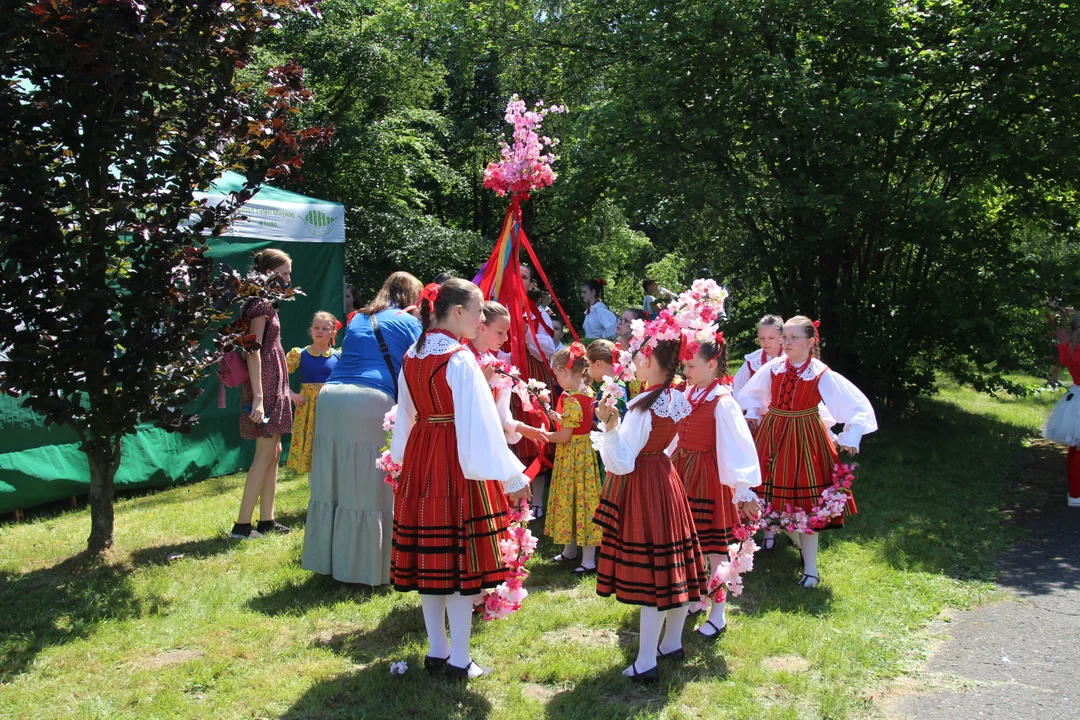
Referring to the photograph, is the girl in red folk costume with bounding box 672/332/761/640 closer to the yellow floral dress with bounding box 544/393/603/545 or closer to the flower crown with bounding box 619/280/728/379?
the flower crown with bounding box 619/280/728/379

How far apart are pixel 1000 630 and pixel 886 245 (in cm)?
584

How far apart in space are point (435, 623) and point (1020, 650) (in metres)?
3.06

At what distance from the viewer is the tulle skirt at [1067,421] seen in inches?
291

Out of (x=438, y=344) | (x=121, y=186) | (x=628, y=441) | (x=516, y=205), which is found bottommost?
(x=628, y=441)

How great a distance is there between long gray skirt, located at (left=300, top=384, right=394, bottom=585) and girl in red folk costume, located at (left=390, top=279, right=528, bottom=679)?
1060 mm

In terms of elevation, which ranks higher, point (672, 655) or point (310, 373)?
point (310, 373)

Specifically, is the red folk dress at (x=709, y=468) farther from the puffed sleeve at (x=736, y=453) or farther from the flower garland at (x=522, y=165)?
the flower garland at (x=522, y=165)

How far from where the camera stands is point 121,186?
5047 mm

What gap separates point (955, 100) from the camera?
9062mm

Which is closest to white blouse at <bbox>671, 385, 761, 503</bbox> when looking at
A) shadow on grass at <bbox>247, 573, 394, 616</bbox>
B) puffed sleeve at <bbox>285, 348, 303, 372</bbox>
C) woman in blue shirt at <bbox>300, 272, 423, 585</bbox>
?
woman in blue shirt at <bbox>300, 272, 423, 585</bbox>

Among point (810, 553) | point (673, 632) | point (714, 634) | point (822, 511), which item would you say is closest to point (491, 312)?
point (673, 632)

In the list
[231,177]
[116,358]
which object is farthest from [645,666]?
[231,177]

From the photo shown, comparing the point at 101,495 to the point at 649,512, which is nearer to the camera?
the point at 649,512

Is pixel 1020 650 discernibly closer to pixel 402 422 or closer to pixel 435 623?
pixel 435 623
